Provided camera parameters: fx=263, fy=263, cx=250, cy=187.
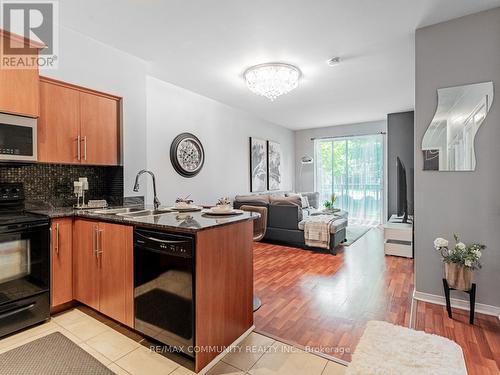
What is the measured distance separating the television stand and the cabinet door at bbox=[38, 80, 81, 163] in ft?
14.5

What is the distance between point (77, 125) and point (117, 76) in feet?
2.49

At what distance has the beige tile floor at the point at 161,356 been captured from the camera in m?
1.67

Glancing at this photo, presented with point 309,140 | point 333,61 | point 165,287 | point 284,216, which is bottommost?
point 165,287

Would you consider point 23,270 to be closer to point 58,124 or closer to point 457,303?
point 58,124

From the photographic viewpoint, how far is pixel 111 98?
2.96 meters

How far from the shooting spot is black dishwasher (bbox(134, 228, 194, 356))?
5.26 feet

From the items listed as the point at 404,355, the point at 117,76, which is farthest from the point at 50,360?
the point at 117,76

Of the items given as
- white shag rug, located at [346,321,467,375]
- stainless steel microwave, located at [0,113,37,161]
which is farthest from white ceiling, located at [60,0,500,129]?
white shag rug, located at [346,321,467,375]

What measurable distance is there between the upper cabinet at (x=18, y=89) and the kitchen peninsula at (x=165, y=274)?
2.97ft

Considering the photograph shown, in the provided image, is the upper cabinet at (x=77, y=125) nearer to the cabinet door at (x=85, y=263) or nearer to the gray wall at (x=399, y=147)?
the cabinet door at (x=85, y=263)

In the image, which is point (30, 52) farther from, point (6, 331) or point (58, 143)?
point (6, 331)

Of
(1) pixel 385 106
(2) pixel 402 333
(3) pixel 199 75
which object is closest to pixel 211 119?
(3) pixel 199 75

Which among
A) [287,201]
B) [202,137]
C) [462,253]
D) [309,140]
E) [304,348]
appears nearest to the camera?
[304,348]

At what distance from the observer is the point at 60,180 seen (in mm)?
2748
